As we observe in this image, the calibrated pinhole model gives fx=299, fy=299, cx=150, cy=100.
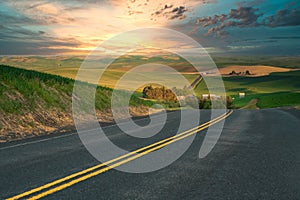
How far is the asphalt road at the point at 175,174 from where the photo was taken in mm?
4746

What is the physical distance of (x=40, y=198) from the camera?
443cm

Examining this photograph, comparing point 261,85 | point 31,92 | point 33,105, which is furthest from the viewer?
point 261,85

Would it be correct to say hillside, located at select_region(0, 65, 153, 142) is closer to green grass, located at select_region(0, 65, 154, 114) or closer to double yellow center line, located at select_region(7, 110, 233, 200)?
green grass, located at select_region(0, 65, 154, 114)

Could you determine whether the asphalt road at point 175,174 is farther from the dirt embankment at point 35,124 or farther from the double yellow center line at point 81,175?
the dirt embankment at point 35,124

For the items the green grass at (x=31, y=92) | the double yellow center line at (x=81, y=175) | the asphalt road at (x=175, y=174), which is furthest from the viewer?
the green grass at (x=31, y=92)

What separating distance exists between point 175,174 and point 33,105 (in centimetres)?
1157

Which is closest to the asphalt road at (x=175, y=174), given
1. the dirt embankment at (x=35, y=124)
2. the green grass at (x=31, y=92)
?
the dirt embankment at (x=35, y=124)

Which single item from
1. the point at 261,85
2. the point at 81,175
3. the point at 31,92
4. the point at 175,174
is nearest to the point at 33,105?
the point at 31,92

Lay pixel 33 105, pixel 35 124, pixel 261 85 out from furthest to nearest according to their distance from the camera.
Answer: pixel 261 85, pixel 33 105, pixel 35 124

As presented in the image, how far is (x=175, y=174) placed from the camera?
583 centimetres

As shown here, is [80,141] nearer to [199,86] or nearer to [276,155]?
[276,155]

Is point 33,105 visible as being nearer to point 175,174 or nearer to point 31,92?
point 31,92

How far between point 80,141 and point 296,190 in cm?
655

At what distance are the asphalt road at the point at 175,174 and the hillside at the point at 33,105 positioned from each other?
13.1ft
